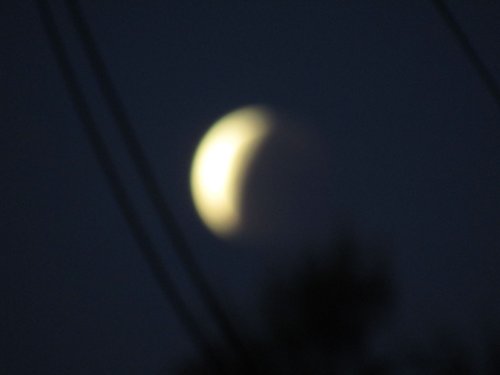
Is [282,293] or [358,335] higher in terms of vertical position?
[282,293]

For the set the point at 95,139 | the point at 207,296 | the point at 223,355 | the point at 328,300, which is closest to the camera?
the point at 207,296

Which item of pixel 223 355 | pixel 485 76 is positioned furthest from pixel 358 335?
pixel 485 76

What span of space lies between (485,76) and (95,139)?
48.3 inches

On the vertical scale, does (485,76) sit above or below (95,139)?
below

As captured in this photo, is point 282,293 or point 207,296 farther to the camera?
point 282,293

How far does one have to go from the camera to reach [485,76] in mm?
1977

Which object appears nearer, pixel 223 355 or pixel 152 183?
pixel 152 183

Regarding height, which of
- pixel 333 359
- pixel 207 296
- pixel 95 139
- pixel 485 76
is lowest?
pixel 333 359

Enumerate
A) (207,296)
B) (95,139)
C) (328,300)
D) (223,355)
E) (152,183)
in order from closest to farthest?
1. (207,296)
2. (152,183)
3. (95,139)
4. (223,355)
5. (328,300)

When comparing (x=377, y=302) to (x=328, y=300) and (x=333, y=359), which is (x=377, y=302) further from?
(x=333, y=359)

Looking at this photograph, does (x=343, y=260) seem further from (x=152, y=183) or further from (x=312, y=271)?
(x=152, y=183)

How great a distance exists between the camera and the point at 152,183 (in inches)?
65.7

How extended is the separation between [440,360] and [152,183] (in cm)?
326

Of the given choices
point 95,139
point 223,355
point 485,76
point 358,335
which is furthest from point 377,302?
point 95,139
